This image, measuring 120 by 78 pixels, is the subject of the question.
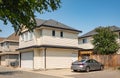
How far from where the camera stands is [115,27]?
139 ft

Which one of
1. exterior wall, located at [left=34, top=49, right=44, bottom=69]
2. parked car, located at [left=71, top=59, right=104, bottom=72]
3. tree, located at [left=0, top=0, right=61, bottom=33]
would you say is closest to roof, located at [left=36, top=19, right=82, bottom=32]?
exterior wall, located at [left=34, top=49, right=44, bottom=69]

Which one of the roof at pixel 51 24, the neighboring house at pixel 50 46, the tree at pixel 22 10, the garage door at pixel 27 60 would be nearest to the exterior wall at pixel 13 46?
the garage door at pixel 27 60

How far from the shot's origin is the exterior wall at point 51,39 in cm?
3216

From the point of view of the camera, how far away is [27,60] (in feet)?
117

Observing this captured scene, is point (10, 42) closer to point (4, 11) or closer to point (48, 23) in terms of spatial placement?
point (48, 23)

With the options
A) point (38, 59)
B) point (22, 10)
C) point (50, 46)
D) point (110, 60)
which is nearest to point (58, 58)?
point (50, 46)

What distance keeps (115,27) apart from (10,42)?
24.9 metres

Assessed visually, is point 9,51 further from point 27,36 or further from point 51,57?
point 51,57

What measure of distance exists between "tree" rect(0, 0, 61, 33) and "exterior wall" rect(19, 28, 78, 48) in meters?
18.8

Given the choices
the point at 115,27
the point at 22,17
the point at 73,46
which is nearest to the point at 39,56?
the point at 73,46

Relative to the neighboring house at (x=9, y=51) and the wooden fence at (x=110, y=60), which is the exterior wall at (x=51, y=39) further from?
the neighboring house at (x=9, y=51)

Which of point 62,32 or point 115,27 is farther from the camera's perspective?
point 115,27

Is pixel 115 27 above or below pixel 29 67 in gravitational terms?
above

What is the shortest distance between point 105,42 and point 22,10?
2197 centimetres
